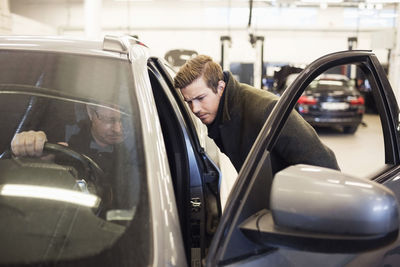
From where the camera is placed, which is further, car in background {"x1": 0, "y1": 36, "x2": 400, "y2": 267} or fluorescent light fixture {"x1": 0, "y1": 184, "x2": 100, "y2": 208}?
fluorescent light fixture {"x1": 0, "y1": 184, "x2": 100, "y2": 208}

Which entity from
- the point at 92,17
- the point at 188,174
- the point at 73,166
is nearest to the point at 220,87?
the point at 188,174

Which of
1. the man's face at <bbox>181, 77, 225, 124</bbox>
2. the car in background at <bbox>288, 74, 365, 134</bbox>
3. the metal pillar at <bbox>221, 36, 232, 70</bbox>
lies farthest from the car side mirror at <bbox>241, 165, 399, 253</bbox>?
the metal pillar at <bbox>221, 36, 232, 70</bbox>

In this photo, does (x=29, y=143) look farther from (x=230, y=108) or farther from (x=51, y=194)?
(x=230, y=108)

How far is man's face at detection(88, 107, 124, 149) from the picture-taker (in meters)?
1.12

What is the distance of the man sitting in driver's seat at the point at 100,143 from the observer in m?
1.04

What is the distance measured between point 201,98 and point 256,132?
0.95 feet

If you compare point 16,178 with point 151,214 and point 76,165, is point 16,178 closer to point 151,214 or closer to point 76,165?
point 76,165

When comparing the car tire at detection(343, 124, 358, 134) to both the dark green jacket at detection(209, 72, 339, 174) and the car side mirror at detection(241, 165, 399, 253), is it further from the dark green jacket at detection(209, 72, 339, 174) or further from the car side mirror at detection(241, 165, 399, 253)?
the car side mirror at detection(241, 165, 399, 253)

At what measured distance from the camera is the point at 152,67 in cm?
168

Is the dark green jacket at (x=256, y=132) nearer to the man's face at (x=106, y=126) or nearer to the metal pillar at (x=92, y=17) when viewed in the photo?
the man's face at (x=106, y=126)

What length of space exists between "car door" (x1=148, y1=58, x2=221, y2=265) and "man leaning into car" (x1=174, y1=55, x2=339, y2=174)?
0.33 feet

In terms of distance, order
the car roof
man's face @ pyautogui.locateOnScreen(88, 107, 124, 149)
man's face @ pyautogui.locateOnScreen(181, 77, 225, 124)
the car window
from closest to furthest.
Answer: man's face @ pyautogui.locateOnScreen(88, 107, 124, 149)
the car roof
man's face @ pyautogui.locateOnScreen(181, 77, 225, 124)
the car window

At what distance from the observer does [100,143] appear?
1146mm

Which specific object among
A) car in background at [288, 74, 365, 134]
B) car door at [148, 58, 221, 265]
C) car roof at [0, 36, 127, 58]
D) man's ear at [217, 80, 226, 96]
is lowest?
car in background at [288, 74, 365, 134]
